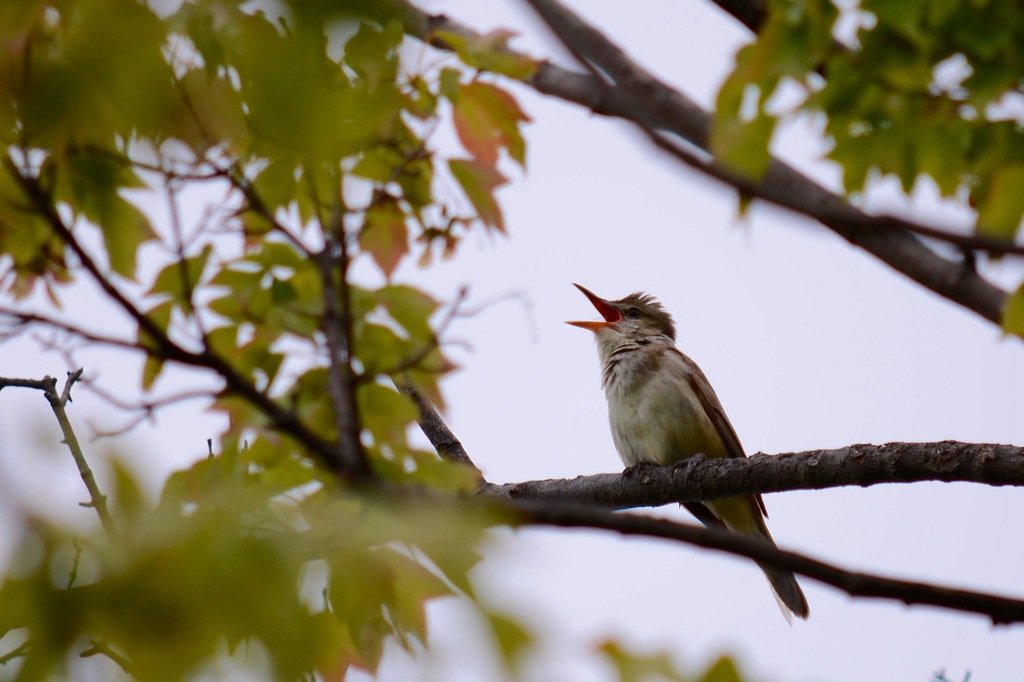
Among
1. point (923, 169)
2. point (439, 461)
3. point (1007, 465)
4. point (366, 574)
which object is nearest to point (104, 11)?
point (366, 574)

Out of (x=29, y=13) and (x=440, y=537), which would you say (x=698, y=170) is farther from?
(x=29, y=13)

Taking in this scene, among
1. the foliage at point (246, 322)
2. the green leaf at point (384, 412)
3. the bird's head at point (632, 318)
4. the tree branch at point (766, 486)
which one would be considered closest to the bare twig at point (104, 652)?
the foliage at point (246, 322)

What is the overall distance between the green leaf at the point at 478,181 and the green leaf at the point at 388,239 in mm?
229

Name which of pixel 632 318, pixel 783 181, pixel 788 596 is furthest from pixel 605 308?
pixel 783 181

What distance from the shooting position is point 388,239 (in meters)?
3.33

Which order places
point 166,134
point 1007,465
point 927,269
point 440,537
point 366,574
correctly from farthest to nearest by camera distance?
point 1007,465
point 927,269
point 366,574
point 166,134
point 440,537

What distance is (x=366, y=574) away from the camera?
196 cm

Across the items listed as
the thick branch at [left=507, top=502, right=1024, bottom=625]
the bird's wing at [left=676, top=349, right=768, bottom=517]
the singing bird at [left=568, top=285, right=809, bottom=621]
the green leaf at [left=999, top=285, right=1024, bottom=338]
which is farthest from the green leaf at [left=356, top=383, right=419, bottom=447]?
the bird's wing at [left=676, top=349, right=768, bottom=517]

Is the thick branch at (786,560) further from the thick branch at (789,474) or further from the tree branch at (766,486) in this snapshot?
the thick branch at (789,474)

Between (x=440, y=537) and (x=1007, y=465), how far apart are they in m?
2.56

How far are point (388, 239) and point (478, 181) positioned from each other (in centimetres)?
36

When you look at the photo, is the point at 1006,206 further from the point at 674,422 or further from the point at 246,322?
the point at 674,422

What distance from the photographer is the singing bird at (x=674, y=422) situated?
675 cm

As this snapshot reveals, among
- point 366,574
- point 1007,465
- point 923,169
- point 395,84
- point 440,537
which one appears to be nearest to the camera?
point 440,537
